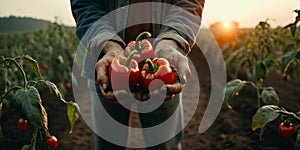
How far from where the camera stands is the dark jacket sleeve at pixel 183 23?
1.82 meters

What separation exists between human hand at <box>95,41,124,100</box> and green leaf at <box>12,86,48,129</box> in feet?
0.86

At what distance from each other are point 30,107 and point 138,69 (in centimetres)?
47

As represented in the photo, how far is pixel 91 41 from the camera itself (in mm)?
1833

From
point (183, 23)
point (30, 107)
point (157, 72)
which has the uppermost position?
point (183, 23)

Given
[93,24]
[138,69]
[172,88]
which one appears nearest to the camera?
[172,88]

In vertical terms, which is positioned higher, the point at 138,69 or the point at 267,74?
the point at 138,69

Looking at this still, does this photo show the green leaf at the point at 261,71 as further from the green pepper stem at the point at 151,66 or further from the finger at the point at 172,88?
the finger at the point at 172,88

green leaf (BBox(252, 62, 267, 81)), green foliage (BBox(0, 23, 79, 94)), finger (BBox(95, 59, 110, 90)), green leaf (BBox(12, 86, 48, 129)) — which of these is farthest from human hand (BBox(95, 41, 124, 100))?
green foliage (BBox(0, 23, 79, 94))

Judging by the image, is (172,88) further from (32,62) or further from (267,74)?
(267,74)

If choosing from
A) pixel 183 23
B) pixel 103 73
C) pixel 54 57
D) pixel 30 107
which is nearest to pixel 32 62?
pixel 30 107

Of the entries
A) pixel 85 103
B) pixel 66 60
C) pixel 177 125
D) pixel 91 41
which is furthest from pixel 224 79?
pixel 91 41

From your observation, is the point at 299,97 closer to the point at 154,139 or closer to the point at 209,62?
the point at 209,62

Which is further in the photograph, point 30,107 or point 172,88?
point 30,107

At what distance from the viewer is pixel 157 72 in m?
1.68
